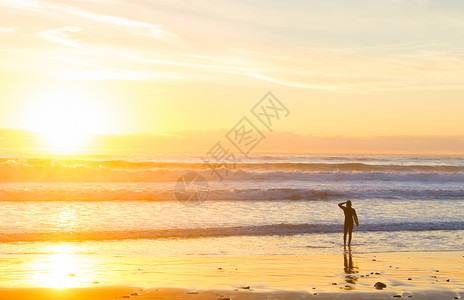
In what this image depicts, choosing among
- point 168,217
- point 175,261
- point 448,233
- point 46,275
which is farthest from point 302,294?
point 168,217

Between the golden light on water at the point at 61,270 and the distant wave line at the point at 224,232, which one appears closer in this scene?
the golden light on water at the point at 61,270

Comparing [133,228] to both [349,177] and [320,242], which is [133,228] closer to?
[320,242]

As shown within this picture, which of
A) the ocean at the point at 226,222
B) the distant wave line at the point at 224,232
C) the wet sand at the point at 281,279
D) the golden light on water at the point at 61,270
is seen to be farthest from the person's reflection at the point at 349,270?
the golden light on water at the point at 61,270

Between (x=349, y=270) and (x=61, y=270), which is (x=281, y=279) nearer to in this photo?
(x=349, y=270)

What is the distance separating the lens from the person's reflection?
32.6ft

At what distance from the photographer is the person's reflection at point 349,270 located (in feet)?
32.6

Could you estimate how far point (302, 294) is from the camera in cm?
909

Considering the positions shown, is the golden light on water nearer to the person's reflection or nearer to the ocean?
the ocean

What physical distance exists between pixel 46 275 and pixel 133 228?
7039 mm

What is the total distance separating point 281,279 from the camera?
1031cm

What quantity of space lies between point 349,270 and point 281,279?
6.65ft

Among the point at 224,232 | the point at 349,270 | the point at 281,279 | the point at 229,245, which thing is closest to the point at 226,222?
the point at 224,232

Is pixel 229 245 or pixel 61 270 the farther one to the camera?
pixel 229 245

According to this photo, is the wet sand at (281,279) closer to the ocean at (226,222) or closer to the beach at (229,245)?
the beach at (229,245)
